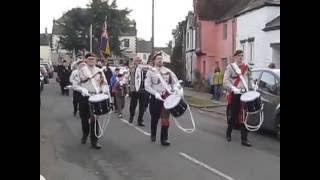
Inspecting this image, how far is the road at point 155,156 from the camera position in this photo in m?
7.95

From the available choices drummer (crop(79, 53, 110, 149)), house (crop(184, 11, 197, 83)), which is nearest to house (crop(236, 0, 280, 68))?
house (crop(184, 11, 197, 83))

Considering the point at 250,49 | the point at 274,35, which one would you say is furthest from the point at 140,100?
the point at 250,49

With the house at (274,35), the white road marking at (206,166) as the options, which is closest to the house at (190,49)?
the house at (274,35)

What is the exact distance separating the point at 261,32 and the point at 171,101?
21.3 m

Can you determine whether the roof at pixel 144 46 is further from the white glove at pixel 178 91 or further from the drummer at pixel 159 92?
the white glove at pixel 178 91

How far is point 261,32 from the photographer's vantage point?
30891 millimetres

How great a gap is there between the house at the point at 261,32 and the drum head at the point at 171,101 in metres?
18.1
